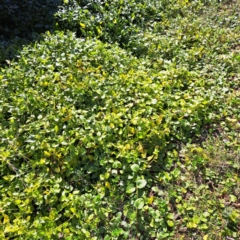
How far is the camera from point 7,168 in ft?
7.55

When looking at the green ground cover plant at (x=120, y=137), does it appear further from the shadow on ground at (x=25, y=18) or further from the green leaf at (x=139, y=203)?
the shadow on ground at (x=25, y=18)

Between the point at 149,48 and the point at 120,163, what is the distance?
1.66 meters

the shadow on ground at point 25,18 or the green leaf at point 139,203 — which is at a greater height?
the shadow on ground at point 25,18

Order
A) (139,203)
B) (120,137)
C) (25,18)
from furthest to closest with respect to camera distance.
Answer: (25,18) → (120,137) → (139,203)

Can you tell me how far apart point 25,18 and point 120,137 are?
232cm

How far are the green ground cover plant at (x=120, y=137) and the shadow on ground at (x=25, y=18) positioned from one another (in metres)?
0.24

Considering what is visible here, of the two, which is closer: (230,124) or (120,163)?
(120,163)

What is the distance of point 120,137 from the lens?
2.47 m

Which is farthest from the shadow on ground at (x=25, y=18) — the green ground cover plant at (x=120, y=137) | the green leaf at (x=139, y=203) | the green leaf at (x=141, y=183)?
the green leaf at (x=139, y=203)

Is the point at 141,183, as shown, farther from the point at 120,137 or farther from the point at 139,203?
the point at 120,137

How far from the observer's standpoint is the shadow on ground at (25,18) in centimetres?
370

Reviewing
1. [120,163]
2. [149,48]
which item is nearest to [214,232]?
[120,163]

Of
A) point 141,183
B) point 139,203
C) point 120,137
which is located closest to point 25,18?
point 120,137

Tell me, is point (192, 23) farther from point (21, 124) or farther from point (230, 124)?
point (21, 124)
